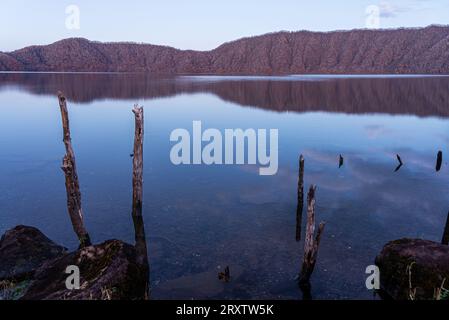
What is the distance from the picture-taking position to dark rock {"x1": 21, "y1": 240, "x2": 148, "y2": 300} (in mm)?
10352

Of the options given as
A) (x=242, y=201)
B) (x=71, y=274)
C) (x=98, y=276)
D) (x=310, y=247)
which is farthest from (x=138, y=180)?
(x=310, y=247)

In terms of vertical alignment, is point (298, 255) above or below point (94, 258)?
below

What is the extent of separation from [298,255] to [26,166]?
21111mm

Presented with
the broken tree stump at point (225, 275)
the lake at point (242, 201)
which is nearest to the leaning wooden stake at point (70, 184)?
the lake at point (242, 201)

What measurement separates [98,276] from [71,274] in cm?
84

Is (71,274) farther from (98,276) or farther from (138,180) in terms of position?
(138,180)

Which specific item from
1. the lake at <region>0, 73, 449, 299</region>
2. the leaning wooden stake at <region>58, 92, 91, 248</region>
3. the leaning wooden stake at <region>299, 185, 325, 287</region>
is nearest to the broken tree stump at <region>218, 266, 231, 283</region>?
the lake at <region>0, 73, 449, 299</region>

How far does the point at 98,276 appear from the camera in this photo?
35.6 ft

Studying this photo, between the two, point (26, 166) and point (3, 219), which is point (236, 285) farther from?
point (26, 166)

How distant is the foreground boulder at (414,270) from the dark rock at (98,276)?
730cm

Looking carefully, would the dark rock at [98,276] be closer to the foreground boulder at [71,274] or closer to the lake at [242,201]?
the foreground boulder at [71,274]

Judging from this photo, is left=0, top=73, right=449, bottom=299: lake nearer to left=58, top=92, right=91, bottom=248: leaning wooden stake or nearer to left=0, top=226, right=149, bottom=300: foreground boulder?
left=58, top=92, right=91, bottom=248: leaning wooden stake

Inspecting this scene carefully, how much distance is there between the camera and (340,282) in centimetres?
1260
